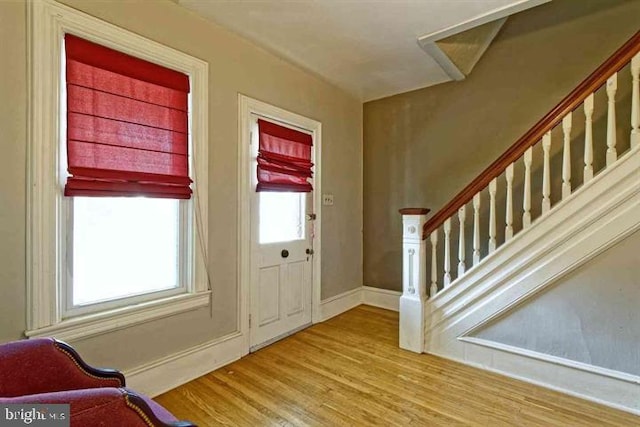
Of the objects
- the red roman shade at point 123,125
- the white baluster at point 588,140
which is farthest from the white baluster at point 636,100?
the red roman shade at point 123,125

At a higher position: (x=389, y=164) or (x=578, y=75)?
(x=578, y=75)

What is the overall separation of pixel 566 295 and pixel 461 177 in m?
1.55

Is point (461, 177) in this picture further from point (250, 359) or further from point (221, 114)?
point (250, 359)

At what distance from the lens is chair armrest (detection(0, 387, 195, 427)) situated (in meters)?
0.76

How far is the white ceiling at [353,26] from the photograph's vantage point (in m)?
2.08

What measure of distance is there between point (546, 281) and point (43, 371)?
2.66 meters

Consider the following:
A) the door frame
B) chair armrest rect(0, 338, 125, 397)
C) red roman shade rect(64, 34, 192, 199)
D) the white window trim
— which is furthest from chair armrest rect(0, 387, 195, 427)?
the door frame

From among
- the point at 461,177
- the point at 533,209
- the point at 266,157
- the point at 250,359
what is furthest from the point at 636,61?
the point at 250,359

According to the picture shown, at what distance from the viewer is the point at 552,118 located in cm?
209

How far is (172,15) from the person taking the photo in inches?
81.4

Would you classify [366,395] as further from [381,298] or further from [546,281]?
[381,298]

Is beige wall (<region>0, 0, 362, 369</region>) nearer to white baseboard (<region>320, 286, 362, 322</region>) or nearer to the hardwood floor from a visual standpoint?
white baseboard (<region>320, 286, 362, 322</region>)

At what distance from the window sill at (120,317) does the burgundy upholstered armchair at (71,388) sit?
0.59 meters

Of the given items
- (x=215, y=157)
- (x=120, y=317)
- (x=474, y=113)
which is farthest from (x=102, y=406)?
(x=474, y=113)
